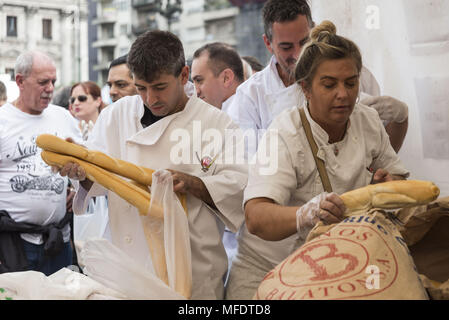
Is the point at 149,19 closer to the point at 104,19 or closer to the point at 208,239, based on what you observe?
the point at 104,19

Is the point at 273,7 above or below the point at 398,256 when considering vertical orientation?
above

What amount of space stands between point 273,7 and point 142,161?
104 cm

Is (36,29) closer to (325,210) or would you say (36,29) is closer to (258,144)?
(258,144)

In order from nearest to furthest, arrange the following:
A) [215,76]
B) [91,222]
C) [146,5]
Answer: [91,222], [215,76], [146,5]

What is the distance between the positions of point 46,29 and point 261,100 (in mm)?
12268

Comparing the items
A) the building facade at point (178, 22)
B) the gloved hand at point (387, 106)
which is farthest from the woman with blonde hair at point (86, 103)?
the building facade at point (178, 22)

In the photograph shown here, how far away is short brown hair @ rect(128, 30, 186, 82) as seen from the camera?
2.44 meters

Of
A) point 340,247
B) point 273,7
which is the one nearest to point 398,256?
point 340,247

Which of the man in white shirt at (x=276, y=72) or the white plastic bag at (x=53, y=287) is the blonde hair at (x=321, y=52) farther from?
the white plastic bag at (x=53, y=287)

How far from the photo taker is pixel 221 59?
3.77 meters

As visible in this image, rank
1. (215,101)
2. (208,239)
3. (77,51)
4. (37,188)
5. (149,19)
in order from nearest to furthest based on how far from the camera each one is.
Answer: (208,239) → (215,101) → (37,188) → (77,51) → (149,19)

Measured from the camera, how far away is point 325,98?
2.12 meters

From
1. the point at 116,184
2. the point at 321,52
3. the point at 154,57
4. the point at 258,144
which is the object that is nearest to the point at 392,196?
the point at 321,52

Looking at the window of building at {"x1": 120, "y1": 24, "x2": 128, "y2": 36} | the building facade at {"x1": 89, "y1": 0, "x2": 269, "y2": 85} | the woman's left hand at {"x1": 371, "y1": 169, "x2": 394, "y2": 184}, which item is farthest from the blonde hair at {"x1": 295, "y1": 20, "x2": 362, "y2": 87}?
the window of building at {"x1": 120, "y1": 24, "x2": 128, "y2": 36}
